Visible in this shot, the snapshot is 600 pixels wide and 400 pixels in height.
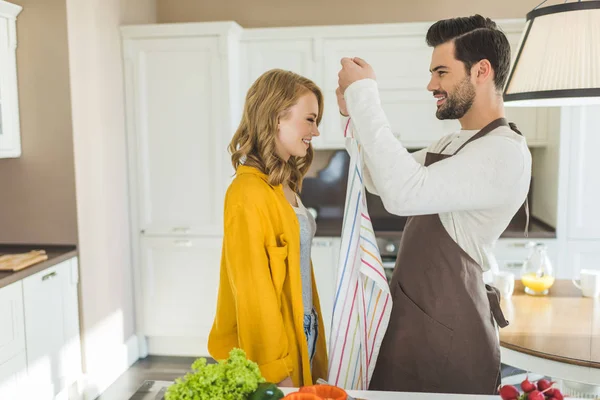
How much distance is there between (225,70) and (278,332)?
7.98 ft

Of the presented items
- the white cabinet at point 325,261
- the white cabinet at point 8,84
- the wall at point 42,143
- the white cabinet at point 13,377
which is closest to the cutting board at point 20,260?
the wall at point 42,143

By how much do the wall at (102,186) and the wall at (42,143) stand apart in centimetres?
5

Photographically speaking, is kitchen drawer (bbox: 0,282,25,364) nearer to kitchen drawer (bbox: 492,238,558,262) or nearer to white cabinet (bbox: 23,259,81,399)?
white cabinet (bbox: 23,259,81,399)

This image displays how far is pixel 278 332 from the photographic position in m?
1.55

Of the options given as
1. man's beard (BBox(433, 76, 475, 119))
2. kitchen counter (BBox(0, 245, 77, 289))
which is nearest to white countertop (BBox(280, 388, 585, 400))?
man's beard (BBox(433, 76, 475, 119))

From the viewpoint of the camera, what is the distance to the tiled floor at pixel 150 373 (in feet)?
11.1

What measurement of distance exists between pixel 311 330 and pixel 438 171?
2.11ft

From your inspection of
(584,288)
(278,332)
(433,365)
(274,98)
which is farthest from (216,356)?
(584,288)

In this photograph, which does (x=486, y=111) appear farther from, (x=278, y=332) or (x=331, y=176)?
(x=331, y=176)

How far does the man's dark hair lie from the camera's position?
1.52 m

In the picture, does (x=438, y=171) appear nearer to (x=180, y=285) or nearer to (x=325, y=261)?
(x=325, y=261)

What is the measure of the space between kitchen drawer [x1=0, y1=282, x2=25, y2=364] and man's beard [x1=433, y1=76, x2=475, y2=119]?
2066mm

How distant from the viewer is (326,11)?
4.17 m

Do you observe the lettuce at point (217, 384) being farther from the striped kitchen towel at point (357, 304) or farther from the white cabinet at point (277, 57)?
the white cabinet at point (277, 57)
